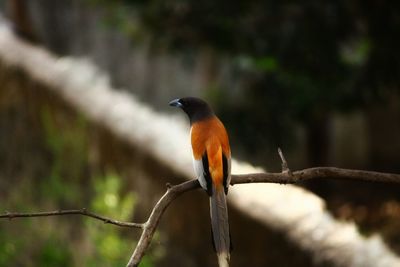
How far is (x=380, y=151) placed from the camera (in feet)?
45.6

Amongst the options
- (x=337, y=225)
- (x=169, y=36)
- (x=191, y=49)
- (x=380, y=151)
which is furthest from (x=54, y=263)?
(x=380, y=151)

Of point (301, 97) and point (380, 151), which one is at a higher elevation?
point (380, 151)

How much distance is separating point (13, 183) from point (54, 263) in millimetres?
994

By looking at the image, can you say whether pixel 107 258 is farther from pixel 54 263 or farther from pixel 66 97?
pixel 66 97

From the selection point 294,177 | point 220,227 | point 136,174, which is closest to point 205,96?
point 136,174

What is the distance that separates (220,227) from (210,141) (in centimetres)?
44

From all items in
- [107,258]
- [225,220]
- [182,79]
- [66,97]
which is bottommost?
[225,220]

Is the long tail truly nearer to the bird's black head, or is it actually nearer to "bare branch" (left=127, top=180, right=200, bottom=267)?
"bare branch" (left=127, top=180, right=200, bottom=267)

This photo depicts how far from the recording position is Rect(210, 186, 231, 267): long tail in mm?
1782

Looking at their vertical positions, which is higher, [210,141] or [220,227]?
[210,141]

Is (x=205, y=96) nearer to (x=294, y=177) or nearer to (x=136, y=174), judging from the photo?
(x=136, y=174)

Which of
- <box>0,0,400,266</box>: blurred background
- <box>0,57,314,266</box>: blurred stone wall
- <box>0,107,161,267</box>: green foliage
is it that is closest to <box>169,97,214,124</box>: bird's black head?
<box>0,0,400,266</box>: blurred background

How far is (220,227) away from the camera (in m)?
1.92

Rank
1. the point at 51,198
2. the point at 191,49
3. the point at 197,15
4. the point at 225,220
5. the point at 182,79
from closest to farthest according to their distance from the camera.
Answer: the point at 225,220 < the point at 51,198 < the point at 197,15 < the point at 191,49 < the point at 182,79
